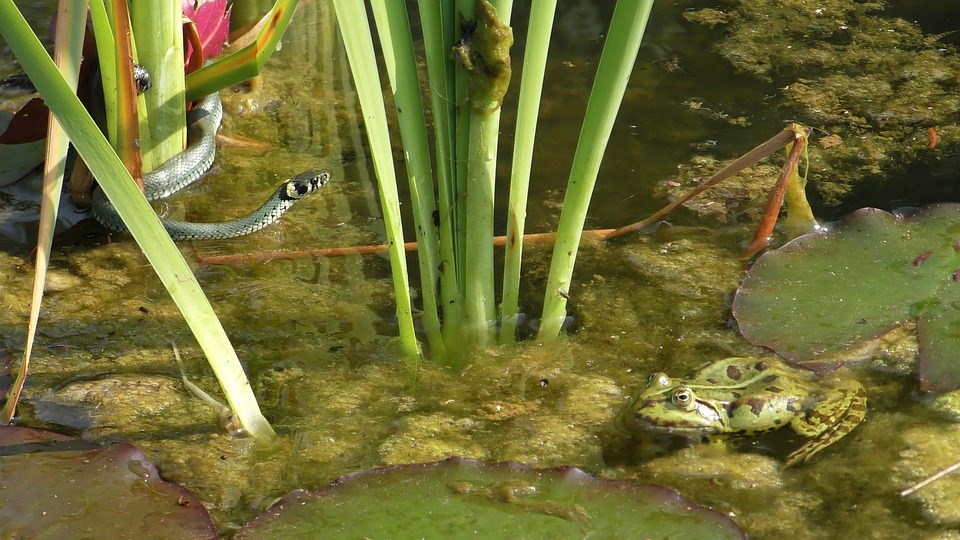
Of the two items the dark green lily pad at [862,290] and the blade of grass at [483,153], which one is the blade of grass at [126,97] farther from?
the dark green lily pad at [862,290]

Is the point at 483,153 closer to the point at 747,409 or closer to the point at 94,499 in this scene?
the point at 747,409

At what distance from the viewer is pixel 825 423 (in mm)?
2082

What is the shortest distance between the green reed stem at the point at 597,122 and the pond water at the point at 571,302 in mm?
328

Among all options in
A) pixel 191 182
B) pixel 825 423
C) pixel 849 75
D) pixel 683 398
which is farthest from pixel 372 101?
pixel 849 75

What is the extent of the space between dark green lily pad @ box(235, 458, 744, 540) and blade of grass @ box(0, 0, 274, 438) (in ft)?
1.01

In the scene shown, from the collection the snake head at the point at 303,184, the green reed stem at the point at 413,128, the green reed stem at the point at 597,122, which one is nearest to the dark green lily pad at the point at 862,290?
the green reed stem at the point at 597,122

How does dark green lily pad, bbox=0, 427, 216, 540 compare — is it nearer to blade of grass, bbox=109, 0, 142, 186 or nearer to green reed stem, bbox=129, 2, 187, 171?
blade of grass, bbox=109, 0, 142, 186

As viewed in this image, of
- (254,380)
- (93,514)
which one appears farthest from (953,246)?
(93,514)

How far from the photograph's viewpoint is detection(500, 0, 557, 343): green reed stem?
71.8 inches

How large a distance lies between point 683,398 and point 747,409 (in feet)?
0.52

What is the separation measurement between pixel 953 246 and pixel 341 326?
1.67 metres

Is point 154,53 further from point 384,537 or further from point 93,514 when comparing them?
point 384,537

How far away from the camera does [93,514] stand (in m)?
1.76

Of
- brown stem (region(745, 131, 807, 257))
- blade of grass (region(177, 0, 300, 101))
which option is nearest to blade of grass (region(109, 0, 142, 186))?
blade of grass (region(177, 0, 300, 101))
